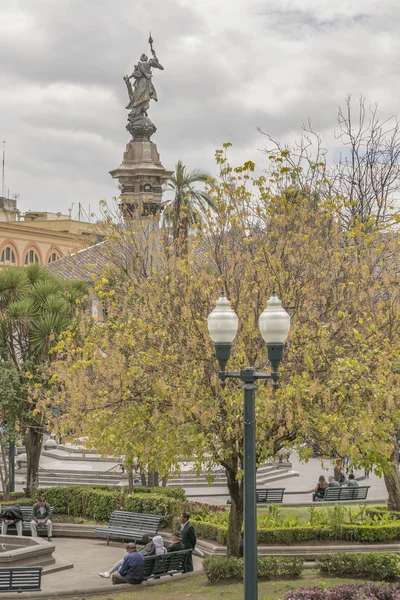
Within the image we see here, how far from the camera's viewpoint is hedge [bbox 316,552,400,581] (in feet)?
51.4

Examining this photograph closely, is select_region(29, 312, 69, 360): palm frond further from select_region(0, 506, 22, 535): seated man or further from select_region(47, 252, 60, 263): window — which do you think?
select_region(47, 252, 60, 263): window

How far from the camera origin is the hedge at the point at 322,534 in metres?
20.0

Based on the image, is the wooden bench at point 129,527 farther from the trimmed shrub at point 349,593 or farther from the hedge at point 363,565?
the trimmed shrub at point 349,593

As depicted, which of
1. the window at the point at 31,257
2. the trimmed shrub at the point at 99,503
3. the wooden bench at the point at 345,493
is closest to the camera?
the trimmed shrub at the point at 99,503

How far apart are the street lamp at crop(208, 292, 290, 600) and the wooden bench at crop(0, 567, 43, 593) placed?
750 cm

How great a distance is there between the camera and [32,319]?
2661cm

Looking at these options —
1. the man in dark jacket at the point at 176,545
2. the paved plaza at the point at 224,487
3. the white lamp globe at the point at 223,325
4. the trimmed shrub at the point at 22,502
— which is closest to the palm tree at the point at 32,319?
the trimmed shrub at the point at 22,502

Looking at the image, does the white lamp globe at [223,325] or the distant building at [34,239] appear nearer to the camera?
the white lamp globe at [223,325]

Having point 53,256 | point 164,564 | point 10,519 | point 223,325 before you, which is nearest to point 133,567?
point 164,564

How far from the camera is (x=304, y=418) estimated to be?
49.5ft

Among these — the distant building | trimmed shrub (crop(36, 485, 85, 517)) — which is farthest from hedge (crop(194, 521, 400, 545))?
the distant building

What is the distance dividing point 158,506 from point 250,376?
46.5 feet

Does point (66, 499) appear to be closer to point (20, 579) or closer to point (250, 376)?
point (20, 579)

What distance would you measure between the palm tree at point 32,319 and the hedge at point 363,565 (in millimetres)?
11684
